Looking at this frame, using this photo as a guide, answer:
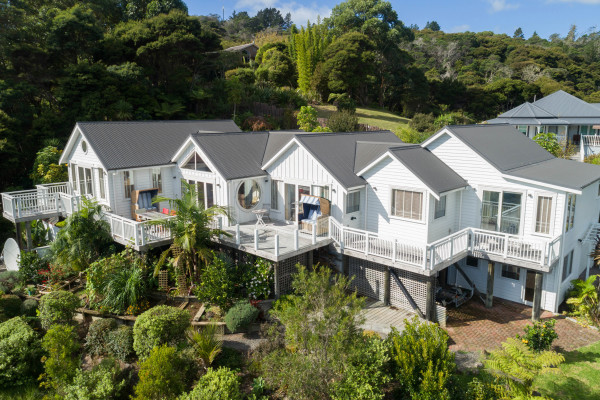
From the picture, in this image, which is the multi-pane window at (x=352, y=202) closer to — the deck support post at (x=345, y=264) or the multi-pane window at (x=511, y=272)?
the deck support post at (x=345, y=264)

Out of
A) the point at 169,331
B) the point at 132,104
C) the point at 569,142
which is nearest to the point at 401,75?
the point at 569,142

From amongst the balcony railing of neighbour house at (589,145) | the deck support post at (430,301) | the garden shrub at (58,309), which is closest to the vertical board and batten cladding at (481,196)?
the deck support post at (430,301)

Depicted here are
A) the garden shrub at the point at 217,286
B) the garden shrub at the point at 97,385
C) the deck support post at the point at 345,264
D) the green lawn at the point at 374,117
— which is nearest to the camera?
the garden shrub at the point at 97,385

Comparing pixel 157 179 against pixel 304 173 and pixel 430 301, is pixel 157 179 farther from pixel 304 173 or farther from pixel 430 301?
pixel 430 301

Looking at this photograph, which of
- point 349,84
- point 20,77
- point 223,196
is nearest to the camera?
point 223,196

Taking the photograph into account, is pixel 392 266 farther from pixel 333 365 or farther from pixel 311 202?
pixel 333 365

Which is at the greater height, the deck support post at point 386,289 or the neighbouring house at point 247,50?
the neighbouring house at point 247,50
